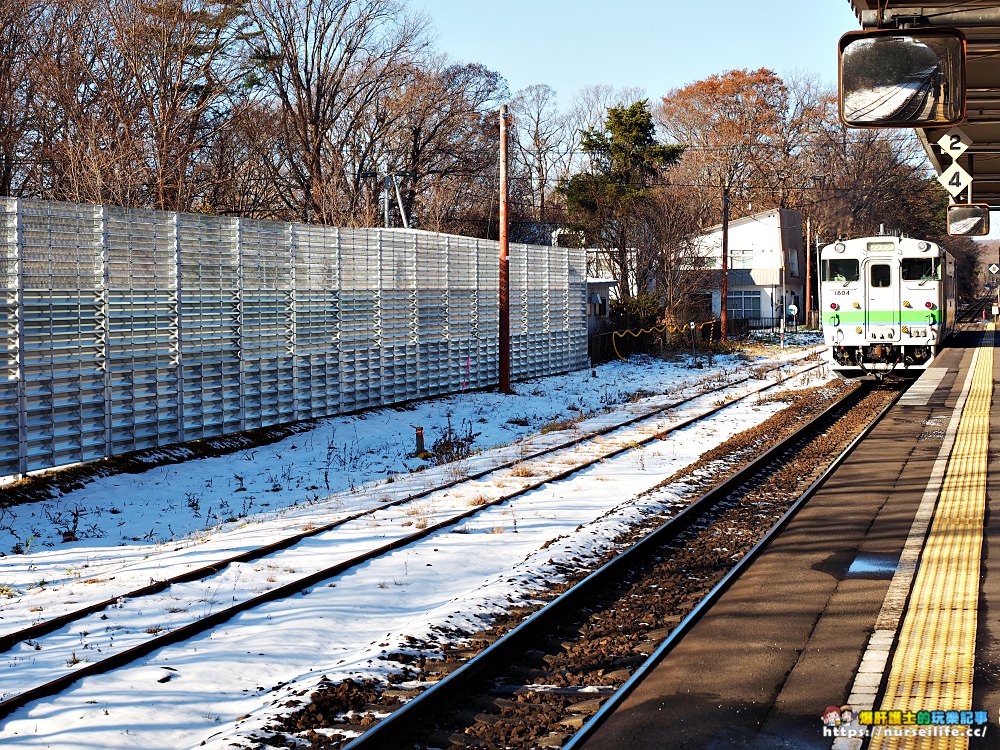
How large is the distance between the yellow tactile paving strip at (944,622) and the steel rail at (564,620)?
1.47 meters

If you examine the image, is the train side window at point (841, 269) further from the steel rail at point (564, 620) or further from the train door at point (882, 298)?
the steel rail at point (564, 620)

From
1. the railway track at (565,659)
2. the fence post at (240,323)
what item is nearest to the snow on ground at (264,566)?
the railway track at (565,659)

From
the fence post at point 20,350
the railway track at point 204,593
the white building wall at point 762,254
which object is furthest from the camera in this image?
the white building wall at point 762,254

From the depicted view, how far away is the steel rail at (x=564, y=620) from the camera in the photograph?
5.88 meters

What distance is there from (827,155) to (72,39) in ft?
198

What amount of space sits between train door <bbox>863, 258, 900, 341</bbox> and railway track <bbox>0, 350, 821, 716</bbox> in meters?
11.5

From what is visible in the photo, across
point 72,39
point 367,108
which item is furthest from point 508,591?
point 367,108

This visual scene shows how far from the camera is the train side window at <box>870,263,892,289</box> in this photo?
24875mm

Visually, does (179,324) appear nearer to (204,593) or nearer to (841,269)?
(204,593)

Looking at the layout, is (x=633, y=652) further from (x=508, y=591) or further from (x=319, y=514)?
(x=319, y=514)

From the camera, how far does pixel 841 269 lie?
2525cm

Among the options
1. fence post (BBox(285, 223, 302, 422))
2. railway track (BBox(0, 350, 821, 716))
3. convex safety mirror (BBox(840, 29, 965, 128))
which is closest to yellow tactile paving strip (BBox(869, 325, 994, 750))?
convex safety mirror (BBox(840, 29, 965, 128))

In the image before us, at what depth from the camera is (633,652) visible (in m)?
7.33

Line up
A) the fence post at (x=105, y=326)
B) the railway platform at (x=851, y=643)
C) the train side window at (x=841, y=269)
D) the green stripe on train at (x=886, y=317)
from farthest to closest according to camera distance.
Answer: the train side window at (x=841, y=269), the green stripe on train at (x=886, y=317), the fence post at (x=105, y=326), the railway platform at (x=851, y=643)
